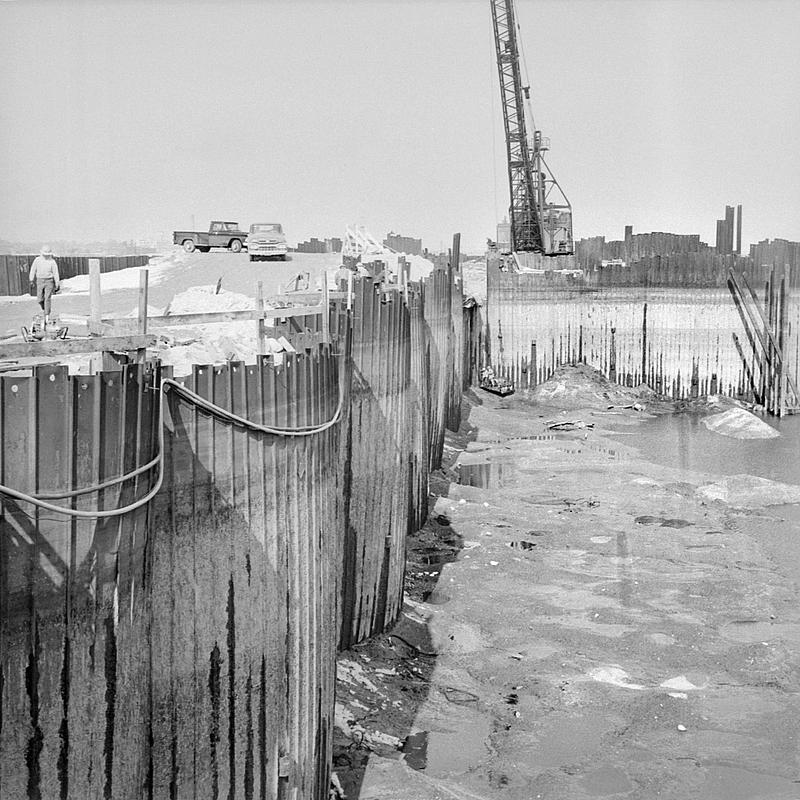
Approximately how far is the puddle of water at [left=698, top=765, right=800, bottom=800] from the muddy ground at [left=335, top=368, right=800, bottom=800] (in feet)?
0.07

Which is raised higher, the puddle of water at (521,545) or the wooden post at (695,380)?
the wooden post at (695,380)

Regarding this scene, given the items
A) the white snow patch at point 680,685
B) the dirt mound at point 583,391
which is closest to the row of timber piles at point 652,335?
the dirt mound at point 583,391

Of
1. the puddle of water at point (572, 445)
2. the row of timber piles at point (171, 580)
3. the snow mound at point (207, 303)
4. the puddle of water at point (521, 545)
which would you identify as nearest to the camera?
the row of timber piles at point (171, 580)

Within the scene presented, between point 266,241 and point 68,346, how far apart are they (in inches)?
1226

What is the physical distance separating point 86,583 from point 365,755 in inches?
218

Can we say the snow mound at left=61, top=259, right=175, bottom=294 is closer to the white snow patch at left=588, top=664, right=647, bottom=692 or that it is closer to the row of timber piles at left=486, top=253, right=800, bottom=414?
the white snow patch at left=588, top=664, right=647, bottom=692

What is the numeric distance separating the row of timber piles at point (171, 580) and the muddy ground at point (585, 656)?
9.10ft

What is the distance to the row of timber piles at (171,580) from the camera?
18.5 ft

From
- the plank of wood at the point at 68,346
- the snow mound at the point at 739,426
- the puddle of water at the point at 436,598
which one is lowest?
the puddle of water at the point at 436,598

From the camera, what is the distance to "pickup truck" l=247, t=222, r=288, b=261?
36.6 meters

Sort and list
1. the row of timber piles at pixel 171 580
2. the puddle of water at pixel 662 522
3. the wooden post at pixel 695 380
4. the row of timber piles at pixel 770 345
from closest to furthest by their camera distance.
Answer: the row of timber piles at pixel 171 580
the puddle of water at pixel 662 522
the row of timber piles at pixel 770 345
the wooden post at pixel 695 380

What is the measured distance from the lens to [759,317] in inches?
1652

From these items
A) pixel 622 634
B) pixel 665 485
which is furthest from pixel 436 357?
pixel 622 634

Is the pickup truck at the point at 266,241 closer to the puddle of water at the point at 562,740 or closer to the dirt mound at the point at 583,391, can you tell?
the dirt mound at the point at 583,391
